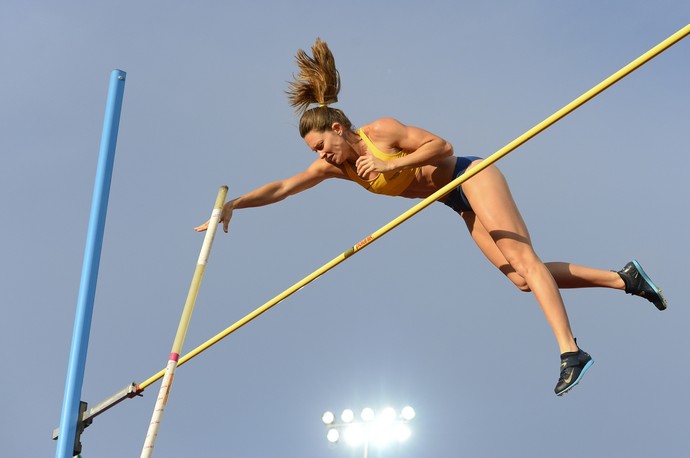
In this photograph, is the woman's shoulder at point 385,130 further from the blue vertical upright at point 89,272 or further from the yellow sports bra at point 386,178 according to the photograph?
the blue vertical upright at point 89,272

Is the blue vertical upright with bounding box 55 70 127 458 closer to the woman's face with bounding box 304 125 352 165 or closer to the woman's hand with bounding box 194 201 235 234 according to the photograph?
the woman's hand with bounding box 194 201 235 234

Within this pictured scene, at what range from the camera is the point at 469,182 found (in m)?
6.30

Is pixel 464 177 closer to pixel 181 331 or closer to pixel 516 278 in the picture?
pixel 516 278

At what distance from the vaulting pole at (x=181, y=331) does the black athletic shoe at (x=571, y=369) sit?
74.7 inches

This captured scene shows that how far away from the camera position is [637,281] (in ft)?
21.3

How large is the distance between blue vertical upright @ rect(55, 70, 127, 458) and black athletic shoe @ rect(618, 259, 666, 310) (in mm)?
2950

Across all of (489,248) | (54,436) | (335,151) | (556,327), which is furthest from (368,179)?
(54,436)

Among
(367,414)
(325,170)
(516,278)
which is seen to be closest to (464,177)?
(516,278)

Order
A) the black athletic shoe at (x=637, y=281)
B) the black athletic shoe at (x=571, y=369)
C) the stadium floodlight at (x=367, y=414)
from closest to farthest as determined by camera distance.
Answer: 1. the black athletic shoe at (x=571, y=369)
2. the black athletic shoe at (x=637, y=281)
3. the stadium floodlight at (x=367, y=414)

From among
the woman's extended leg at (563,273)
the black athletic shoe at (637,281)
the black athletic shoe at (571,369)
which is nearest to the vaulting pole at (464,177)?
the woman's extended leg at (563,273)

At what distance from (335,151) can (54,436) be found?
2296mm

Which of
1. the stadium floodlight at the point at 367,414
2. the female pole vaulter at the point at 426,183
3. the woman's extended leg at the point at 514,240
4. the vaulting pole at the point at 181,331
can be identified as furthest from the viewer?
the stadium floodlight at the point at 367,414

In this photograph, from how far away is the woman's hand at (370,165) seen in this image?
6.11 metres

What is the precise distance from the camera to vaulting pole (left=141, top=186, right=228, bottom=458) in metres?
5.36
